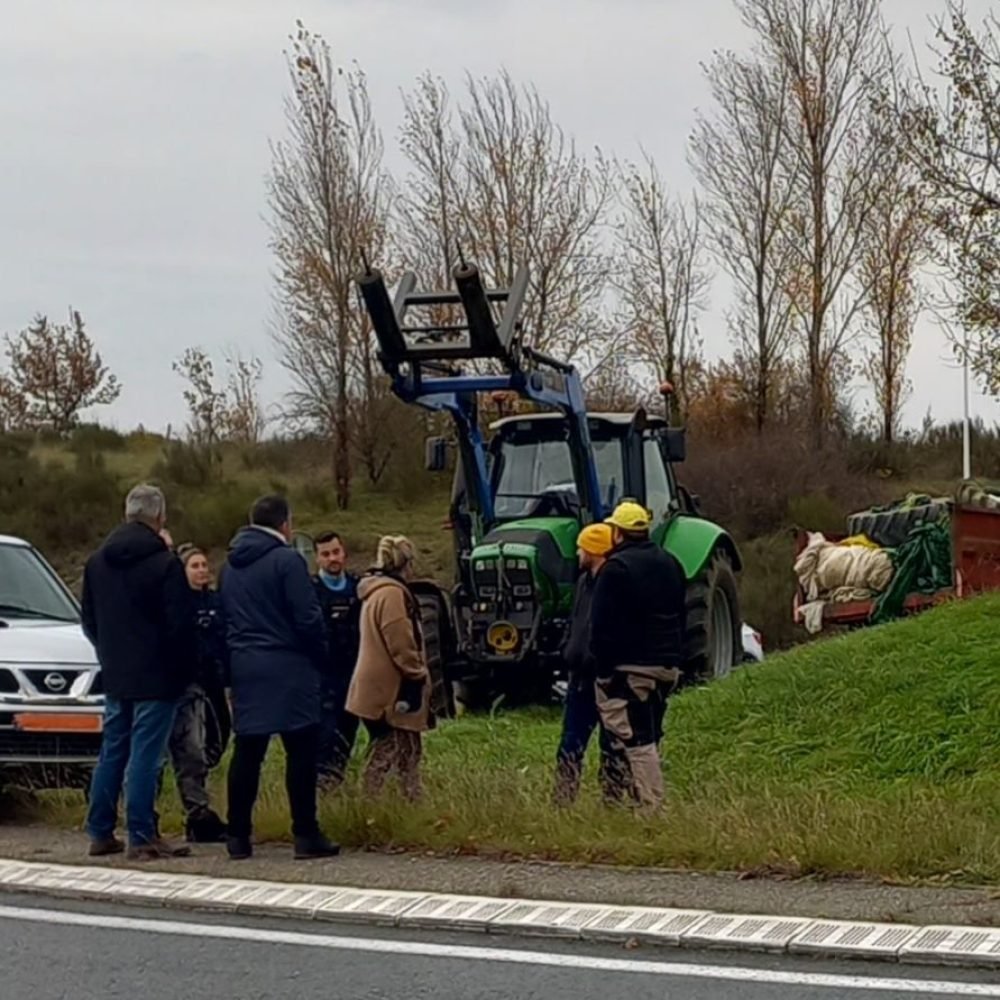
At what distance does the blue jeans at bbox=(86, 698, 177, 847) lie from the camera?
9312mm

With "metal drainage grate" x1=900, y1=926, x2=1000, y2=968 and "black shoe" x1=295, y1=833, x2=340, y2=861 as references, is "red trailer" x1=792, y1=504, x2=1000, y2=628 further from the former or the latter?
"metal drainage grate" x1=900, y1=926, x2=1000, y2=968

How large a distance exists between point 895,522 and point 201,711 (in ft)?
44.6

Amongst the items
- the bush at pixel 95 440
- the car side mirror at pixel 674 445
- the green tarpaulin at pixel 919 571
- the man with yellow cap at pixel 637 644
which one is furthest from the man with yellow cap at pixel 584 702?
the bush at pixel 95 440

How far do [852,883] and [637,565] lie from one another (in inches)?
92.8

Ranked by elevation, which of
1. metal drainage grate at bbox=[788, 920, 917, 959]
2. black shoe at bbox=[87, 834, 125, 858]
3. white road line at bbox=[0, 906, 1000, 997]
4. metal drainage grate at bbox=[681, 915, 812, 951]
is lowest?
white road line at bbox=[0, 906, 1000, 997]

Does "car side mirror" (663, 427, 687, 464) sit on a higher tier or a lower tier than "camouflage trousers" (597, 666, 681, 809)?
higher

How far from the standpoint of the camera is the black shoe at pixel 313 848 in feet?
29.5

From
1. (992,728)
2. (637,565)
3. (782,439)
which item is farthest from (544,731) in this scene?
(782,439)

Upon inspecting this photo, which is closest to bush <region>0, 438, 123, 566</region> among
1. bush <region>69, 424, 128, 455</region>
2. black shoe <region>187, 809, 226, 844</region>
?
bush <region>69, 424, 128, 455</region>

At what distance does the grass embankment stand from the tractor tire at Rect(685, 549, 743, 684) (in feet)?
3.14

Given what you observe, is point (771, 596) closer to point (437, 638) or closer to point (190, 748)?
Answer: point (437, 638)

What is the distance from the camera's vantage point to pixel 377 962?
6.90 meters

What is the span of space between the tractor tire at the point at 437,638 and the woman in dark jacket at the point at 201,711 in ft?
14.8

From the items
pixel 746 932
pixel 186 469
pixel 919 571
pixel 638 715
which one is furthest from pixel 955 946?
pixel 186 469
